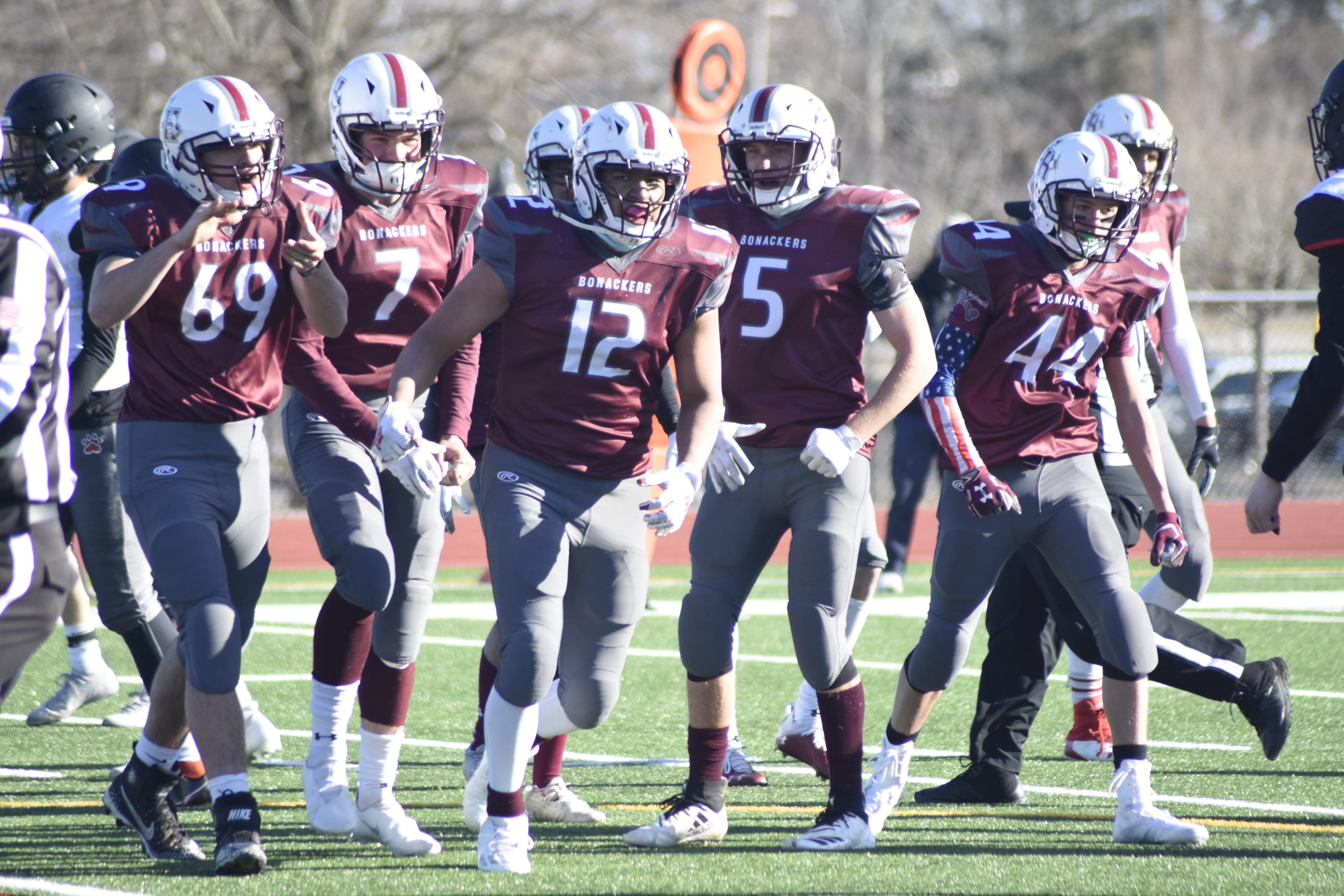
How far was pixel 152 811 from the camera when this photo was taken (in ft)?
13.5

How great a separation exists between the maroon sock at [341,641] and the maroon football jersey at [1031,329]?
169 cm

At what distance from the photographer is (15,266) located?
2.91 m

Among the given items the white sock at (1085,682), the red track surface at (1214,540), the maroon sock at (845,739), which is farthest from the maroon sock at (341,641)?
the red track surface at (1214,540)

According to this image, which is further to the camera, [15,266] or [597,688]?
[597,688]

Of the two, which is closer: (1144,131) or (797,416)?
(797,416)

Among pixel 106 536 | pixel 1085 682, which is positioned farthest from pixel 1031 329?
pixel 106 536

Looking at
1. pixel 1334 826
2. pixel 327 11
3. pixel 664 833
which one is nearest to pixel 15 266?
pixel 664 833

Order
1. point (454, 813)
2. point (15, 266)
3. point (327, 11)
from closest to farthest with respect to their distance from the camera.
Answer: point (15, 266) < point (454, 813) < point (327, 11)

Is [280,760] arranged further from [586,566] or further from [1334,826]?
[1334,826]

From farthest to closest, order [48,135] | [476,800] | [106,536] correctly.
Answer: [48,135] < [106,536] < [476,800]

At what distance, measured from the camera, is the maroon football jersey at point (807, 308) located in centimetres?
430

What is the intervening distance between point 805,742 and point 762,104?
6.93ft

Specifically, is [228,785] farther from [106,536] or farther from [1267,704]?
[1267,704]

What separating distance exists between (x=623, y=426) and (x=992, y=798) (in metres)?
1.70
